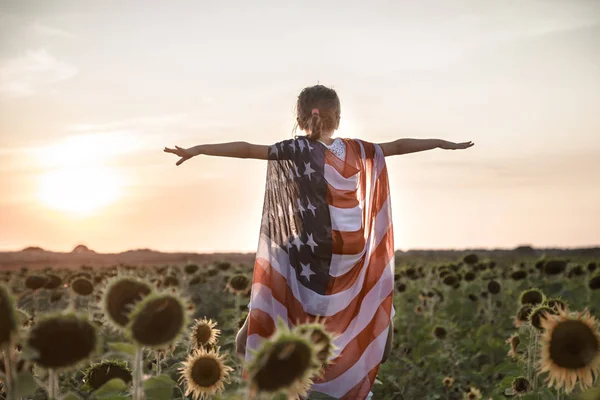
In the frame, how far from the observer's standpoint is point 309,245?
5.95 m

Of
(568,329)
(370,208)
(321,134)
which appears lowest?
(568,329)

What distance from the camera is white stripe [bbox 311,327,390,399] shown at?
224 inches

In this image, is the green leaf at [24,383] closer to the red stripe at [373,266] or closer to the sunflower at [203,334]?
the sunflower at [203,334]

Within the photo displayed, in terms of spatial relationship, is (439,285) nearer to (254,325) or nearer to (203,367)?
(254,325)

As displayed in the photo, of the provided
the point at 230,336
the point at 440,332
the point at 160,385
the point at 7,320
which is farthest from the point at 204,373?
the point at 440,332

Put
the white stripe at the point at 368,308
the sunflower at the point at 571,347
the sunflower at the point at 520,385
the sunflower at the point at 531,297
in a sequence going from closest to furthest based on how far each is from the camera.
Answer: the sunflower at the point at 571,347, the white stripe at the point at 368,308, the sunflower at the point at 520,385, the sunflower at the point at 531,297

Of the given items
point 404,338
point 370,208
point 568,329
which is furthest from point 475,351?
point 568,329

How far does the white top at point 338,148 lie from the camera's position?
6.14 m

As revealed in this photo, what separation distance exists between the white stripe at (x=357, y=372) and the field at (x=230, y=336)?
72cm

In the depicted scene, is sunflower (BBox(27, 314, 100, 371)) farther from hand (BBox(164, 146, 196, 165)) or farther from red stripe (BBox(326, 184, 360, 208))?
red stripe (BBox(326, 184, 360, 208))

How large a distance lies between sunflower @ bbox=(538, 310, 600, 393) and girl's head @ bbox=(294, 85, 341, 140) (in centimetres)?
258

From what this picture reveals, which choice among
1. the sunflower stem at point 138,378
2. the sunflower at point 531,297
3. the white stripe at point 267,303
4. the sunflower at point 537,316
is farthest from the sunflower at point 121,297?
the sunflower at point 531,297

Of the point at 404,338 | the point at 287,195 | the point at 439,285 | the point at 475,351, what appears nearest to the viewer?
the point at 287,195

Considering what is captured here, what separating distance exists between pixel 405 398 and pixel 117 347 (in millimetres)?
7929
